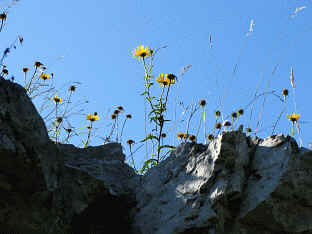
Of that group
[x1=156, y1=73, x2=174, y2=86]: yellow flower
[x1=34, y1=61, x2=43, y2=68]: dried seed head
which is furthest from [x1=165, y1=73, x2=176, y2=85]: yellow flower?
[x1=34, y1=61, x2=43, y2=68]: dried seed head

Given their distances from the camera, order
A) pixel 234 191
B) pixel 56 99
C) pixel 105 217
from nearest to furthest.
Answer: pixel 234 191
pixel 105 217
pixel 56 99

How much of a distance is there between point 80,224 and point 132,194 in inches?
16.5

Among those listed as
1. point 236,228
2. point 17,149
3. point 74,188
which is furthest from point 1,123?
point 236,228

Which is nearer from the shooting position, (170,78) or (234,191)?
(234,191)

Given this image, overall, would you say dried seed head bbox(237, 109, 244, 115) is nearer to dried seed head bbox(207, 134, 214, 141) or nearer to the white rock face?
dried seed head bbox(207, 134, 214, 141)

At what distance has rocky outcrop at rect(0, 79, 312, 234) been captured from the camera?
1759 mm

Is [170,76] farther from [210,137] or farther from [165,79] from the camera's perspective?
[210,137]

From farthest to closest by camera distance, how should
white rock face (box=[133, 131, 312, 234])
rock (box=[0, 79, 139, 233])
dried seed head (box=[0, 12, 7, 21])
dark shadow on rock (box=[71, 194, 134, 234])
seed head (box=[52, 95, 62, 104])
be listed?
seed head (box=[52, 95, 62, 104]), dried seed head (box=[0, 12, 7, 21]), dark shadow on rock (box=[71, 194, 134, 234]), white rock face (box=[133, 131, 312, 234]), rock (box=[0, 79, 139, 233])

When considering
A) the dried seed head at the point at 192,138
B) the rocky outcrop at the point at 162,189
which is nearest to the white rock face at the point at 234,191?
the rocky outcrop at the point at 162,189

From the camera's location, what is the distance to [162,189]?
A: 221cm

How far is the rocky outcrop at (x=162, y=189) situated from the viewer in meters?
1.76

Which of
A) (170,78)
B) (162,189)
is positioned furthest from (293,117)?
(162,189)

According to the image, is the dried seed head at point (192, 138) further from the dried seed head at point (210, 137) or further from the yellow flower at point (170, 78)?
the yellow flower at point (170, 78)

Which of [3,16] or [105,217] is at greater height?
[3,16]
